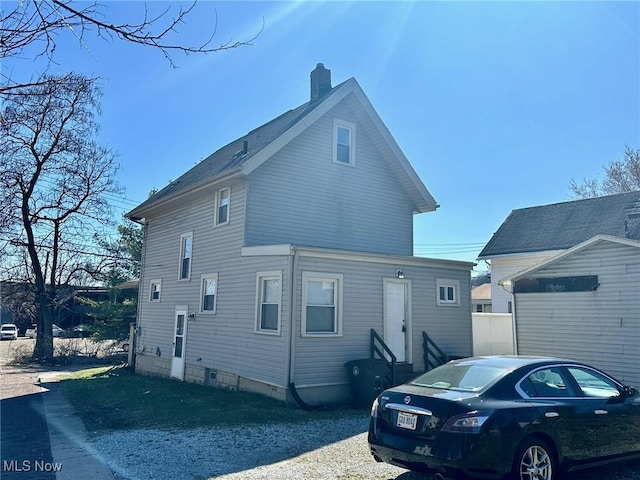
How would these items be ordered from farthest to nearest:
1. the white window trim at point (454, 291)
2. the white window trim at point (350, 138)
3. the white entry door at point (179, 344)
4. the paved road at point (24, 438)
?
the white entry door at point (179, 344), the white window trim at point (350, 138), the white window trim at point (454, 291), the paved road at point (24, 438)

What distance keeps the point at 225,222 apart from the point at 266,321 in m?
3.62

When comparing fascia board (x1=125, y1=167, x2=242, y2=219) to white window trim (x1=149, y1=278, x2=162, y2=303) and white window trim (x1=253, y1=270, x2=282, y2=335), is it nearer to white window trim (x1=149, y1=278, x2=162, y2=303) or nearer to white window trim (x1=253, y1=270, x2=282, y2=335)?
white window trim (x1=149, y1=278, x2=162, y2=303)

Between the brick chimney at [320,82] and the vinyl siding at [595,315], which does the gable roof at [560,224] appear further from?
the brick chimney at [320,82]

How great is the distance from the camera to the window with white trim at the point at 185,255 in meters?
15.9

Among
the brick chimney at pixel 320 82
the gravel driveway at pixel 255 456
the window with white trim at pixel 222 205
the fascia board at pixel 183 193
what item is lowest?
the gravel driveway at pixel 255 456

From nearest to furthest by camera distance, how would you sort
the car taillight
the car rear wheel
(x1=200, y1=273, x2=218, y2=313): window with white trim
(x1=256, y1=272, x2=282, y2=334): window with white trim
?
the car taillight → the car rear wheel → (x1=256, y1=272, x2=282, y2=334): window with white trim → (x1=200, y1=273, x2=218, y2=313): window with white trim

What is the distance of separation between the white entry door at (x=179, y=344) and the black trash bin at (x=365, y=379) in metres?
6.70

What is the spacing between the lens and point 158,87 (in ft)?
17.3

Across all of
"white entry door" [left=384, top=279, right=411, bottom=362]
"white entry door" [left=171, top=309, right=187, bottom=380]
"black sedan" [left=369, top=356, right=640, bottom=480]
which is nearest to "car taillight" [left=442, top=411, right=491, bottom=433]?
"black sedan" [left=369, top=356, right=640, bottom=480]

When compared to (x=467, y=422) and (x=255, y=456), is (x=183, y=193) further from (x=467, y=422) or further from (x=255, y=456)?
(x=467, y=422)

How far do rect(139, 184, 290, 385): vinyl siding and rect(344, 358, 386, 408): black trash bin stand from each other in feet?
5.64

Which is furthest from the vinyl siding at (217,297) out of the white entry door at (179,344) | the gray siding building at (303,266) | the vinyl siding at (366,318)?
the vinyl siding at (366,318)

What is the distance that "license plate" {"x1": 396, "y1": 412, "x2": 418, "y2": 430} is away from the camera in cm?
504

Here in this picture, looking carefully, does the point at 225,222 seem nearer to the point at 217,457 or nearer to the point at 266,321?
the point at 266,321
